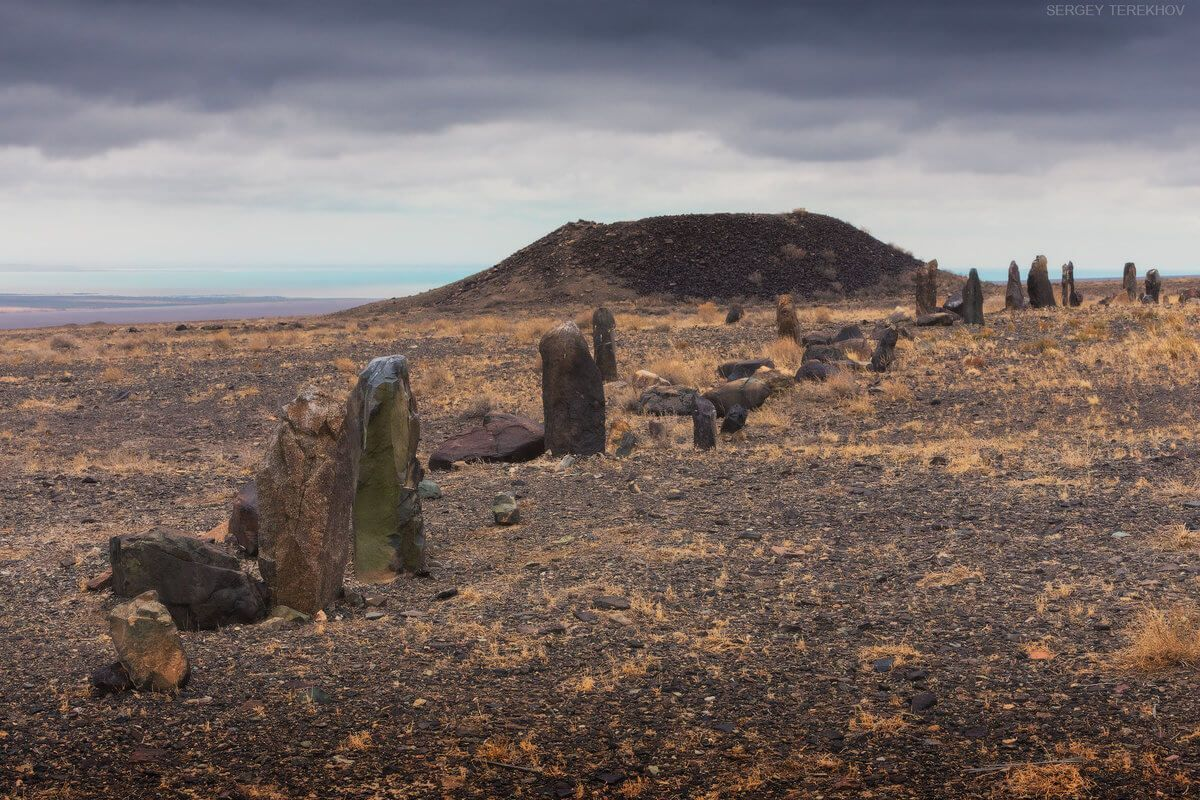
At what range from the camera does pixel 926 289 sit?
3472cm

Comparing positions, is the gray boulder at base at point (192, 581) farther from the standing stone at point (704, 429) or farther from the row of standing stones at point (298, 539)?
the standing stone at point (704, 429)

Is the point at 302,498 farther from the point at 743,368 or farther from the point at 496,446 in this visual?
the point at 743,368

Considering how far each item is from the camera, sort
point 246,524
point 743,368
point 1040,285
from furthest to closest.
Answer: point 1040,285
point 743,368
point 246,524

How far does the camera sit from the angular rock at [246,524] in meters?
11.8

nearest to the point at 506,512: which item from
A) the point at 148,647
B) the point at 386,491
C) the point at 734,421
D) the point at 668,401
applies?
the point at 386,491

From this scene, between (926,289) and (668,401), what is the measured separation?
1630 cm

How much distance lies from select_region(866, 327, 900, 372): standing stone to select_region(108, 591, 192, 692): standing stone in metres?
18.4

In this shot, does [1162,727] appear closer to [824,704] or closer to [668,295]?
[824,704]

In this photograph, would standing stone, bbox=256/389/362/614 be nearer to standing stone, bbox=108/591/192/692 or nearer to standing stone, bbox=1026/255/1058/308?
standing stone, bbox=108/591/192/692

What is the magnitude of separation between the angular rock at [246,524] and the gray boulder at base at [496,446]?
5151mm

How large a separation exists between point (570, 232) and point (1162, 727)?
6438cm

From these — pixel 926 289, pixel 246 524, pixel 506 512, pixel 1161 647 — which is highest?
pixel 926 289

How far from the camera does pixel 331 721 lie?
24.0 feet

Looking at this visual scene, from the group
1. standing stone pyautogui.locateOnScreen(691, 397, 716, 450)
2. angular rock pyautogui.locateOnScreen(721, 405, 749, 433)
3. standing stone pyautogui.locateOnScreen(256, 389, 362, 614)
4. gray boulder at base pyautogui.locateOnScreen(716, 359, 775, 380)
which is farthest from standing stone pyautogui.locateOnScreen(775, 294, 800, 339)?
standing stone pyautogui.locateOnScreen(256, 389, 362, 614)
